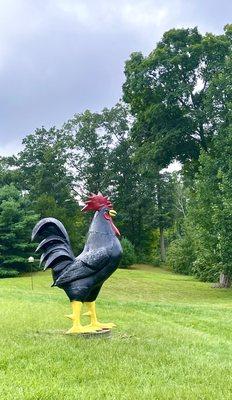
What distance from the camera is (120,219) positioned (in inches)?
1923

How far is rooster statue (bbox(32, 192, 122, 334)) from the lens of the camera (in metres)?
7.99

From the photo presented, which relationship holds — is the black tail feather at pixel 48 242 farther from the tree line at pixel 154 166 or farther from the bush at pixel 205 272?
the bush at pixel 205 272

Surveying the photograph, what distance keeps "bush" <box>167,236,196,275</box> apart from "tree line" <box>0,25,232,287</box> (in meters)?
0.09

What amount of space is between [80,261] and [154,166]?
21.5 meters

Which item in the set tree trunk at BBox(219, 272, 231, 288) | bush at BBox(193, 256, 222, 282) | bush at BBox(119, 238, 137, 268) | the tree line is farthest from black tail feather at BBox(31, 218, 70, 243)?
bush at BBox(119, 238, 137, 268)

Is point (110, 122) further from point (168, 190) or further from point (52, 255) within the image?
point (52, 255)

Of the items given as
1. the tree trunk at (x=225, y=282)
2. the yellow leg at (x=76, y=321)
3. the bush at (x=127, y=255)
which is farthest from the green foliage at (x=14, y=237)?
the yellow leg at (x=76, y=321)

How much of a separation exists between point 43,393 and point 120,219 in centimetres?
4398

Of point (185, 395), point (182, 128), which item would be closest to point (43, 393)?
point (185, 395)

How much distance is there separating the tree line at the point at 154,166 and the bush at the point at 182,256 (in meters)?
0.09

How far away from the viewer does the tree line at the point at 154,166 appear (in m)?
25.6

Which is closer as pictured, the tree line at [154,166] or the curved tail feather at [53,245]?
Answer: the curved tail feather at [53,245]

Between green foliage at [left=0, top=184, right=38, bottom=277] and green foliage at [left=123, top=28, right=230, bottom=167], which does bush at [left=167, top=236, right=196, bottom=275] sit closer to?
green foliage at [left=0, top=184, right=38, bottom=277]

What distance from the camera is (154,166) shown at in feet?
95.7
